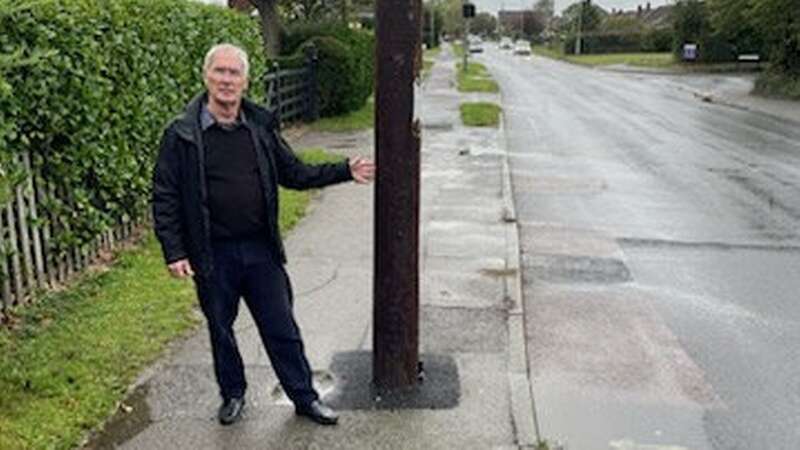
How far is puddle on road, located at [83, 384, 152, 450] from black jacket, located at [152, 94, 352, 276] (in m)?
0.92

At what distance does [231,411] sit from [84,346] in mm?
1395

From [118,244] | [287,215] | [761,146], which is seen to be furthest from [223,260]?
[761,146]

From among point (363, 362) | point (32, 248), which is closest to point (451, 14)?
point (32, 248)

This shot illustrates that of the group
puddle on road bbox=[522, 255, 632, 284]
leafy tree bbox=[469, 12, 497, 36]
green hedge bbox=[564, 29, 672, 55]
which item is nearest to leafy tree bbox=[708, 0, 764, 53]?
puddle on road bbox=[522, 255, 632, 284]

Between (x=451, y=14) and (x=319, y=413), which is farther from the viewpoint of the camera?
(x=451, y=14)

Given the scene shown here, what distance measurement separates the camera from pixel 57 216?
6348 millimetres

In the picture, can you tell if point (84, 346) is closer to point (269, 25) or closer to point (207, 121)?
point (207, 121)

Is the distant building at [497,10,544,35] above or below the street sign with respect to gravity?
below

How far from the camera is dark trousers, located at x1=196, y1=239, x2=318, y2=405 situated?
Result: 13.9 feet

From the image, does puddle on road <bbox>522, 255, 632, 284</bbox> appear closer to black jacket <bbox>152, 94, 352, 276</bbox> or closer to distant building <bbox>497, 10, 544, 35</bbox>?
black jacket <bbox>152, 94, 352, 276</bbox>

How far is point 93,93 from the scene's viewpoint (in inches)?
250

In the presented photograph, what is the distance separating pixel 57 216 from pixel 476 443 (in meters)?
3.73

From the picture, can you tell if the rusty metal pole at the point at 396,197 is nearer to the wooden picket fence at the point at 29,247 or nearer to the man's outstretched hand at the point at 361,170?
the man's outstretched hand at the point at 361,170

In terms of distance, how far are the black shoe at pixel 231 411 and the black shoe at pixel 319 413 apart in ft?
0.98
